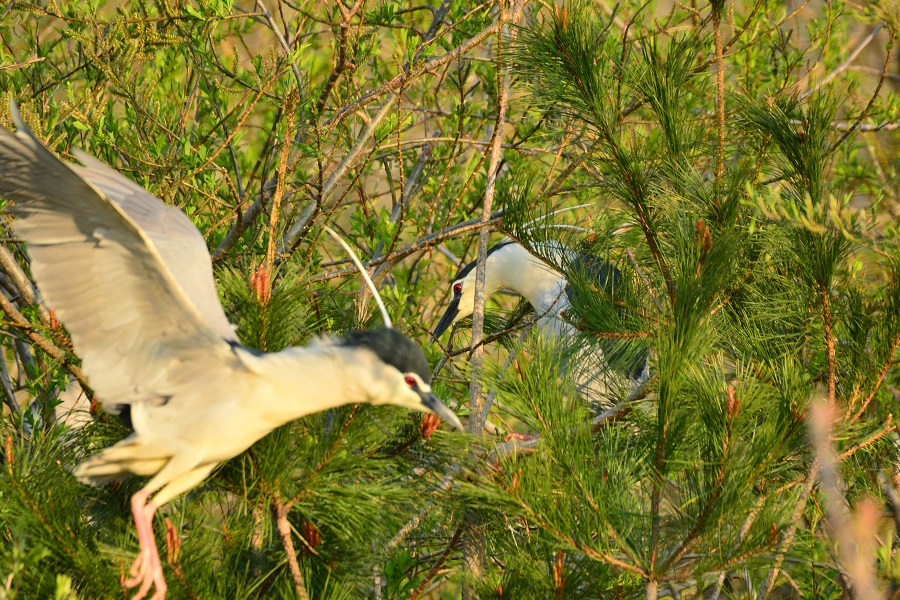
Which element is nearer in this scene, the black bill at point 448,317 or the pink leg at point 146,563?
the pink leg at point 146,563

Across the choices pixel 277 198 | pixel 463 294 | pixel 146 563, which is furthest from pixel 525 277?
pixel 146 563

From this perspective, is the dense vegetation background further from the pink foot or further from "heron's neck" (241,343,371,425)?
the pink foot

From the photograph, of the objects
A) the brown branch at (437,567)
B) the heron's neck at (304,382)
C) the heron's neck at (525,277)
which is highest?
the heron's neck at (304,382)

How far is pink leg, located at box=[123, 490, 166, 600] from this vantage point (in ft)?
4.92

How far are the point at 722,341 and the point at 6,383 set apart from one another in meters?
1.98

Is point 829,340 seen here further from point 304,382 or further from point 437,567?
point 304,382

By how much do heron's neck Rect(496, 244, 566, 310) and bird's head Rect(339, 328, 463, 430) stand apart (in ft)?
5.75

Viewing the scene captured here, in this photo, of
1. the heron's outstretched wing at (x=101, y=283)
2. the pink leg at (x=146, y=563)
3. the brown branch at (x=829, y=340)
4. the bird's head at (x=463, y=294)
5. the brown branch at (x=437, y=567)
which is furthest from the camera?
the bird's head at (x=463, y=294)

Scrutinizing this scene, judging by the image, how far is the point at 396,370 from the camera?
1580 millimetres

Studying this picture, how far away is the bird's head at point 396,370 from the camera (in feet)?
5.16

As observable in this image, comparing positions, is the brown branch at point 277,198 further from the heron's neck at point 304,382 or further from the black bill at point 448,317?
the black bill at point 448,317

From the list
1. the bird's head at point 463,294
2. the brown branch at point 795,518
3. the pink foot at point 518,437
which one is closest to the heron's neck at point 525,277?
the bird's head at point 463,294

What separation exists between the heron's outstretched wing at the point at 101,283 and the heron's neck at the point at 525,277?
1827 mm

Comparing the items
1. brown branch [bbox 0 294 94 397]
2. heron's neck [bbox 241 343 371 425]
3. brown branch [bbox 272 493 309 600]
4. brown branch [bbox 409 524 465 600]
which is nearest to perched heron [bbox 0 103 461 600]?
heron's neck [bbox 241 343 371 425]
